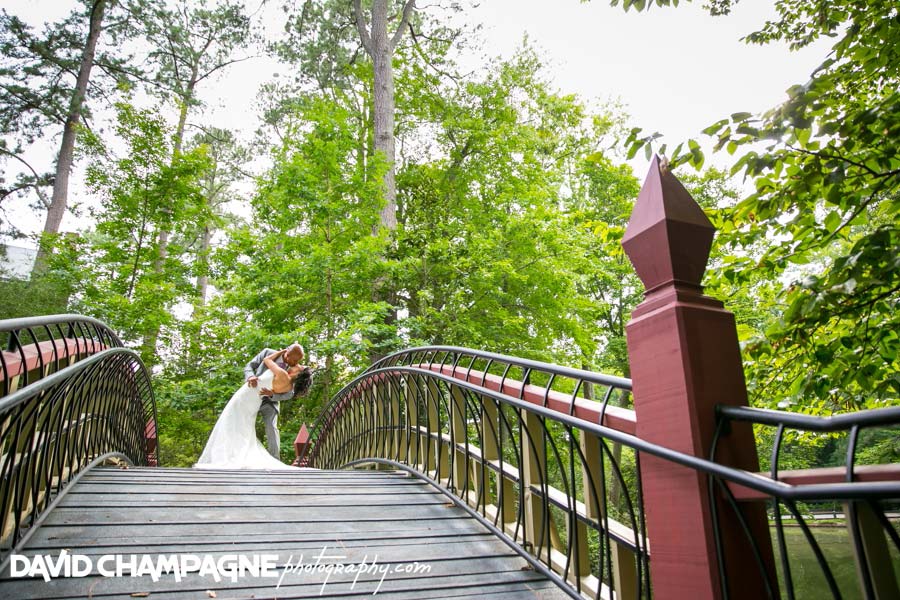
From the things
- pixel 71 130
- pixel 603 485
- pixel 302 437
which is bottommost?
pixel 302 437

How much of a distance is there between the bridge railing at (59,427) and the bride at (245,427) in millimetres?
1046

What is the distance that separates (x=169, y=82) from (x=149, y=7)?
6.66ft

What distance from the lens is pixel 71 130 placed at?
1284 centimetres

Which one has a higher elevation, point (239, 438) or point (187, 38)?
point (187, 38)

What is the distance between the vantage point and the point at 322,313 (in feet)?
32.7

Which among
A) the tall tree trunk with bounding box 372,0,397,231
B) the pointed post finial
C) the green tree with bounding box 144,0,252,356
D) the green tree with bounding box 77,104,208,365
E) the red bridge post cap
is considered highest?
the green tree with bounding box 144,0,252,356

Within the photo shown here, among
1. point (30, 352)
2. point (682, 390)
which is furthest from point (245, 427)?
point (682, 390)

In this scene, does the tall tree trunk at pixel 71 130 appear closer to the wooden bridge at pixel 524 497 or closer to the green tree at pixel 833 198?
the wooden bridge at pixel 524 497

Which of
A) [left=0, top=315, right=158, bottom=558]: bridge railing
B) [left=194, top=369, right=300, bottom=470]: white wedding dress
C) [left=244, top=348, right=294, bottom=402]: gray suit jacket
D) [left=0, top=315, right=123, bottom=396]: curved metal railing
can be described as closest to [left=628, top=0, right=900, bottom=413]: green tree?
[left=0, top=315, right=123, bottom=396]: curved metal railing

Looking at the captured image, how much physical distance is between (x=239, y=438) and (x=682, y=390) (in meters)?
7.00

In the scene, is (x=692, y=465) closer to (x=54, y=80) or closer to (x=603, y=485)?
(x=603, y=485)

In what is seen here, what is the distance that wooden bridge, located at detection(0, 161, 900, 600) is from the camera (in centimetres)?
131

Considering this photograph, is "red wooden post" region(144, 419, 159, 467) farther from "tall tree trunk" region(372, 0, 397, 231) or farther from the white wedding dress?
"tall tree trunk" region(372, 0, 397, 231)

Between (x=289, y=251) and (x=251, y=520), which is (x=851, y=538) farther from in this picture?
(x=289, y=251)
